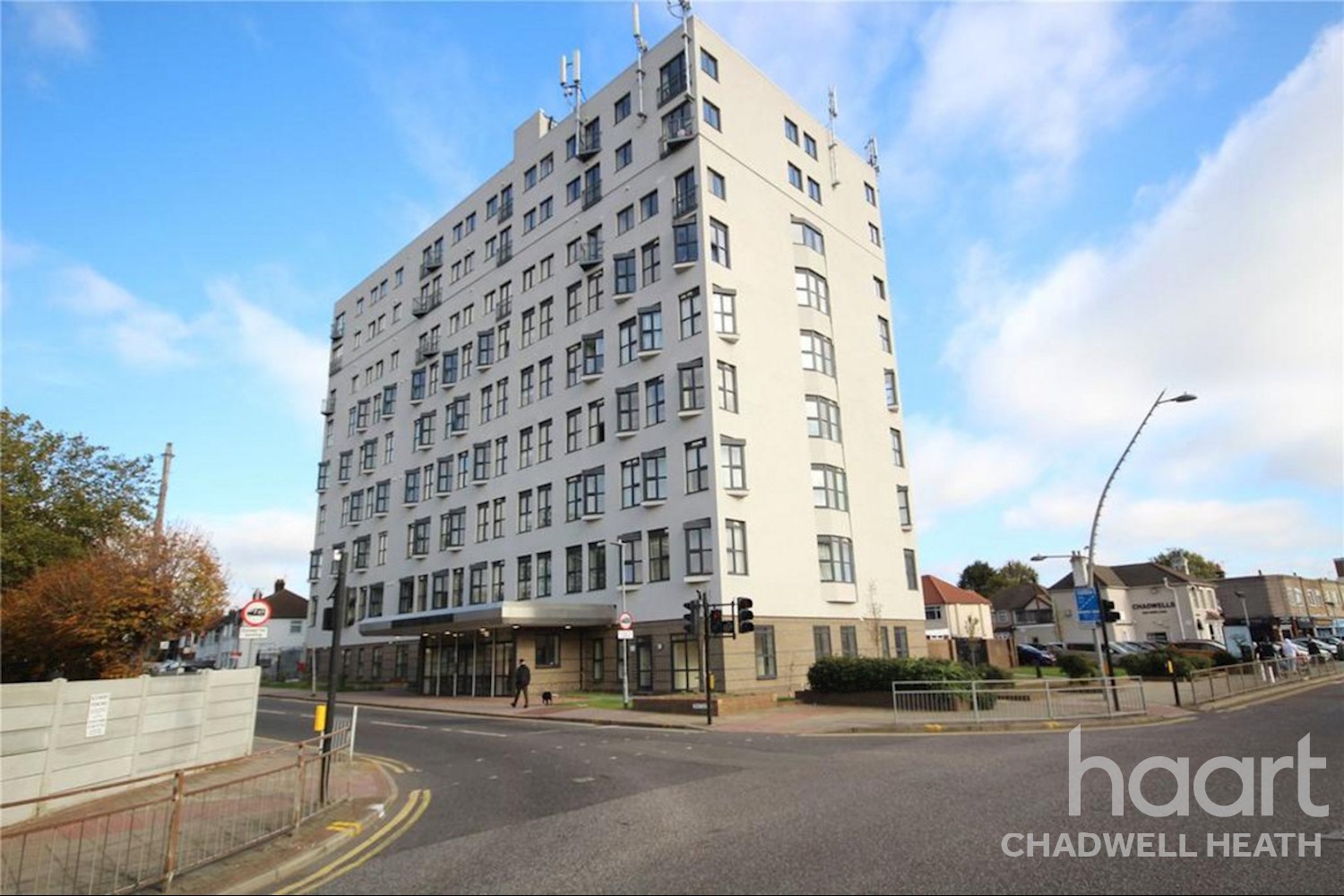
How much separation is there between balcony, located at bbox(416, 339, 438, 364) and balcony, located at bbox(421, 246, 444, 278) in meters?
5.77

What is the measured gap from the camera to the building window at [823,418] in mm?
37531

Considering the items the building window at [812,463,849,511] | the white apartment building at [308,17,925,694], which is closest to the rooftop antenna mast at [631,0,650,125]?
the white apartment building at [308,17,925,694]

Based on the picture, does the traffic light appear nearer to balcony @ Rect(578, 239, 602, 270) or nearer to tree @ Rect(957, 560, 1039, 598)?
balcony @ Rect(578, 239, 602, 270)

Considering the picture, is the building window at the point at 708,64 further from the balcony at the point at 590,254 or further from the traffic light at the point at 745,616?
the traffic light at the point at 745,616

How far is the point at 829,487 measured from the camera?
121 ft

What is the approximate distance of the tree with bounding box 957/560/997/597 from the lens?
348 ft

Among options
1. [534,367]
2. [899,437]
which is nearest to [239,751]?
[534,367]

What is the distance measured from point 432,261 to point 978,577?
3413 inches

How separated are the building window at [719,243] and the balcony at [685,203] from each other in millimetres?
1097

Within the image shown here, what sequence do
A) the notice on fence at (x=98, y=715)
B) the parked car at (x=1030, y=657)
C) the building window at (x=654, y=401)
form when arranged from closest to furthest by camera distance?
the notice on fence at (x=98, y=715) → the building window at (x=654, y=401) → the parked car at (x=1030, y=657)

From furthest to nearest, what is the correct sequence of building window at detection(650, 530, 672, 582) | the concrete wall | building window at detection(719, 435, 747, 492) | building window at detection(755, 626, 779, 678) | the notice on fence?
building window at detection(650, 530, 672, 582) < building window at detection(719, 435, 747, 492) < building window at detection(755, 626, 779, 678) < the notice on fence < the concrete wall

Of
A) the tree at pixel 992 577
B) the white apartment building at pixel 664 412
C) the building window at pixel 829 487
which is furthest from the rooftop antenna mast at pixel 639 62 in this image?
the tree at pixel 992 577

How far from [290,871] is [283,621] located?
3575 inches

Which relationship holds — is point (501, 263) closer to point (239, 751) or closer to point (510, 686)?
point (510, 686)
